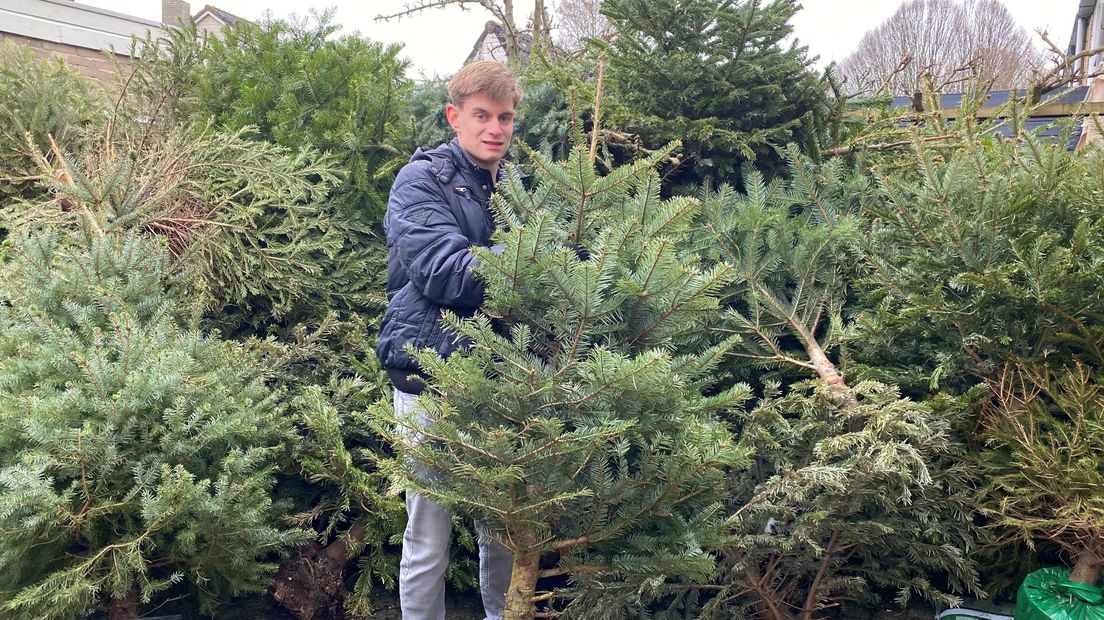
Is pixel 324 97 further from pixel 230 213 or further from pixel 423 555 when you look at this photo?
pixel 423 555

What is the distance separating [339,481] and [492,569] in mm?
836

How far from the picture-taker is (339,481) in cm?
332

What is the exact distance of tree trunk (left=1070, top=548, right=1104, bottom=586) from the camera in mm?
2477

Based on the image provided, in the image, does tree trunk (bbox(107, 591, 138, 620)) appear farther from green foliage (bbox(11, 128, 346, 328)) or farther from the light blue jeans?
green foliage (bbox(11, 128, 346, 328))

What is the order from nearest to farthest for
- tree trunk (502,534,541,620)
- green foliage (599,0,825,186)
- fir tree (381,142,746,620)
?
1. fir tree (381,142,746,620)
2. tree trunk (502,534,541,620)
3. green foliage (599,0,825,186)

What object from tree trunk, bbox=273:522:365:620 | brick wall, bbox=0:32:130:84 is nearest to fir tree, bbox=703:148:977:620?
tree trunk, bbox=273:522:365:620

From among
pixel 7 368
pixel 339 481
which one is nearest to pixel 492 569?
pixel 339 481

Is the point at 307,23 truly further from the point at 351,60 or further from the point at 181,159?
the point at 181,159

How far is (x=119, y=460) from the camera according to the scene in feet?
8.57

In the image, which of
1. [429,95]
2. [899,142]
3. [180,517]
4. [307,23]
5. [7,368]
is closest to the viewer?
[180,517]

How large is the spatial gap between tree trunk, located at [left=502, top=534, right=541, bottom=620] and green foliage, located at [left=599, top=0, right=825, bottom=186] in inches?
83.6

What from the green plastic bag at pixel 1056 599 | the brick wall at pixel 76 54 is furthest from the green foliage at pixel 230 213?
the brick wall at pixel 76 54

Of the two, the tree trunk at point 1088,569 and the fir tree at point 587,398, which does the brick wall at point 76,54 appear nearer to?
the fir tree at point 587,398

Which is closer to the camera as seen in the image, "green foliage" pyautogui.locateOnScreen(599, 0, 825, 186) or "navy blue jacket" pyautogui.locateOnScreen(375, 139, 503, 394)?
"navy blue jacket" pyautogui.locateOnScreen(375, 139, 503, 394)
